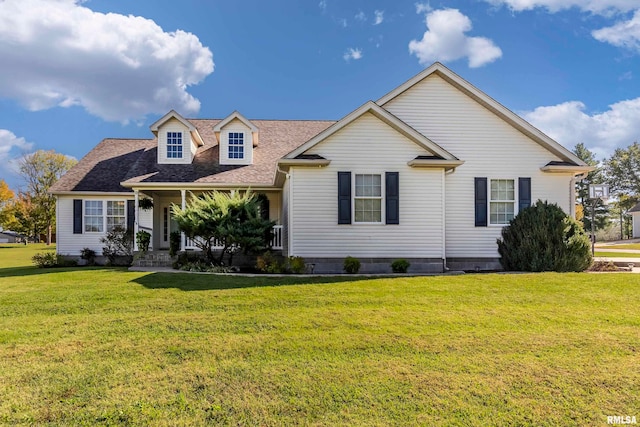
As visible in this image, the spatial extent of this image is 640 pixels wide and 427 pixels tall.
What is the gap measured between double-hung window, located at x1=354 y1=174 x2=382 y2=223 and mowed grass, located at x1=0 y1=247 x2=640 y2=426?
4152 mm

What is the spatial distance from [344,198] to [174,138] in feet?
31.2

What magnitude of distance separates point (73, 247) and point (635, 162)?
233 ft

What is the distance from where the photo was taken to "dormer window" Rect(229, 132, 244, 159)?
17.2 metres

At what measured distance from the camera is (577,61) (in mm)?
15867

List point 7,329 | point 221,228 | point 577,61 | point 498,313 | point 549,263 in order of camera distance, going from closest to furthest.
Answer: point 7,329 → point 498,313 → point 549,263 → point 221,228 → point 577,61

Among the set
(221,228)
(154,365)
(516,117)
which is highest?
(516,117)

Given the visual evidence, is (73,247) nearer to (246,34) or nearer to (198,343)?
(246,34)

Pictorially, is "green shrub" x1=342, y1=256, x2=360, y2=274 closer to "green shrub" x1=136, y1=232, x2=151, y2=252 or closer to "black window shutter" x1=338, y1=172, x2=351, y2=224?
"black window shutter" x1=338, y1=172, x2=351, y2=224

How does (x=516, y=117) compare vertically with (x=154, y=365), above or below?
above

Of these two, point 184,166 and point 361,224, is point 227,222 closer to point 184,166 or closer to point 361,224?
point 361,224

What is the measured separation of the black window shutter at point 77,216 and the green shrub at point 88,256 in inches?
38.1

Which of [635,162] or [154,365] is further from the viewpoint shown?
[635,162]

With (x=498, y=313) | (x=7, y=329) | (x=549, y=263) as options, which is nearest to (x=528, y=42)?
(x=549, y=263)

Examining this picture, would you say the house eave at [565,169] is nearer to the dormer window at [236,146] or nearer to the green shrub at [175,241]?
the dormer window at [236,146]
